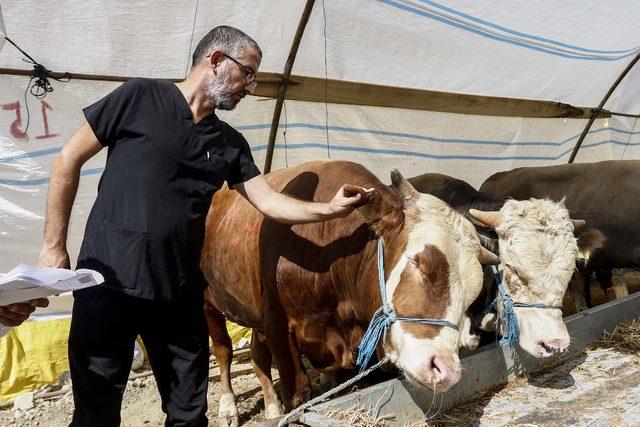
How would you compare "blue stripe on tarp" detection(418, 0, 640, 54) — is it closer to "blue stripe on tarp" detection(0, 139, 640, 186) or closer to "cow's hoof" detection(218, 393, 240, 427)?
"blue stripe on tarp" detection(0, 139, 640, 186)

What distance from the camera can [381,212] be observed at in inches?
105

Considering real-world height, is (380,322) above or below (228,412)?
above

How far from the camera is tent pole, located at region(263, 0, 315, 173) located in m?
4.34

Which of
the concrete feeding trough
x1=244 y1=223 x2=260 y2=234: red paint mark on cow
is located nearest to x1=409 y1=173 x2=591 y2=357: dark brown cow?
the concrete feeding trough

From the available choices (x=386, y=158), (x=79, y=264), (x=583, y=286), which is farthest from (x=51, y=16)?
(x=583, y=286)

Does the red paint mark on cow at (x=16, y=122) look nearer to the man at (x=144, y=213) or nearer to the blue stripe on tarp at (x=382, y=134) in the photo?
the blue stripe on tarp at (x=382, y=134)

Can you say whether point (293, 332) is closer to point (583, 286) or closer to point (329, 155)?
point (329, 155)

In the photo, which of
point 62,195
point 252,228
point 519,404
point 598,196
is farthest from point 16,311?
point 598,196

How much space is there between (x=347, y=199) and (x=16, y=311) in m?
1.32

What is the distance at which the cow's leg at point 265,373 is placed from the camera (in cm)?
421

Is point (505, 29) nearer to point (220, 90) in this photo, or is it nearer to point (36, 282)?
point (220, 90)

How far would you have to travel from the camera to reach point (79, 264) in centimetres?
232

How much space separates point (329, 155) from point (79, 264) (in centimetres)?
330

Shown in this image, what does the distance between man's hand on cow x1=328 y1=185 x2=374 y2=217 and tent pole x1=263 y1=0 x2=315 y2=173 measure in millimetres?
2264
